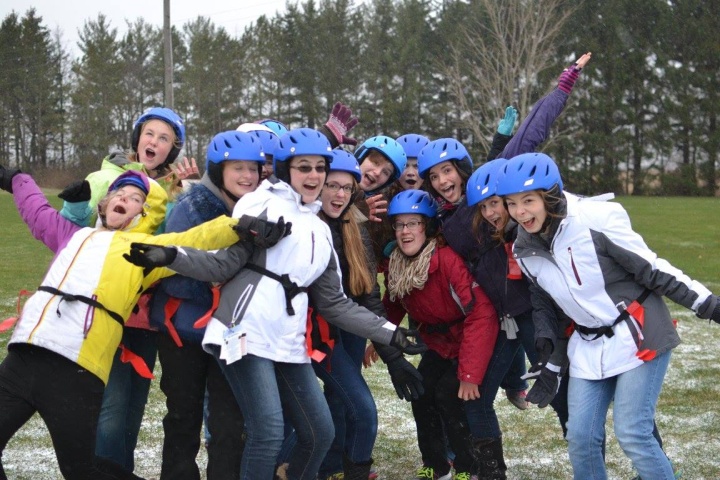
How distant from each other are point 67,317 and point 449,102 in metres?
51.5

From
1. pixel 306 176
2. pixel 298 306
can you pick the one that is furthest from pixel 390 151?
pixel 298 306

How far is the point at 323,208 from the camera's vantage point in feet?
16.3

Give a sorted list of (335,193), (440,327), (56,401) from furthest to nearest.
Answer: (440,327) < (335,193) < (56,401)

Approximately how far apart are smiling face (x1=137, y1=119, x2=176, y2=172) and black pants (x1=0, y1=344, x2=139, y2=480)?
1.56 m

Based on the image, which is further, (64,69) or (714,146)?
(64,69)

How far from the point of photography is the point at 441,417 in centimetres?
546

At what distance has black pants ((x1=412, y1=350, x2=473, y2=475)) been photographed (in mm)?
5289

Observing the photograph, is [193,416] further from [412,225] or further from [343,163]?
[412,225]

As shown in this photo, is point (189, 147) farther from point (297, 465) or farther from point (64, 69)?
point (297, 465)

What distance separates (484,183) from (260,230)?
1.48 m

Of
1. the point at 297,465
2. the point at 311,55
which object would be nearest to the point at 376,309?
the point at 297,465

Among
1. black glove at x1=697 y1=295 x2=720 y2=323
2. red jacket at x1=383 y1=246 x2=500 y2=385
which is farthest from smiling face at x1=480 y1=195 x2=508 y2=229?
black glove at x1=697 y1=295 x2=720 y2=323

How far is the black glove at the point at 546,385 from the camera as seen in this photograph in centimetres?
457

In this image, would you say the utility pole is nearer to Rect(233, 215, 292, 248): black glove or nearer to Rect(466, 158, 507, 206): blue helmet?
Rect(466, 158, 507, 206): blue helmet
